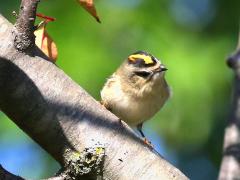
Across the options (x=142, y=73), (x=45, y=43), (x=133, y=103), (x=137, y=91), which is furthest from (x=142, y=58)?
(x=45, y=43)

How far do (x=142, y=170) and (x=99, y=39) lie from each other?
9.47ft

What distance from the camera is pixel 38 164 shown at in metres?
5.46

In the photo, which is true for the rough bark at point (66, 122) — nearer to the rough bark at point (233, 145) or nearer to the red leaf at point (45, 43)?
the rough bark at point (233, 145)

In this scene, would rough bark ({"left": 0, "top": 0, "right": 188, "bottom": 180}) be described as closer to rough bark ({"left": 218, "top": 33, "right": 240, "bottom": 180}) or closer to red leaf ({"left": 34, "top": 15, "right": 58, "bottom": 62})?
rough bark ({"left": 218, "top": 33, "right": 240, "bottom": 180})

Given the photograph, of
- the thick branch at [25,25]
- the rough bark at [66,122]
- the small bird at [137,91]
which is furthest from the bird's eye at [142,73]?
the thick branch at [25,25]

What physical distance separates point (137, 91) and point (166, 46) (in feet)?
3.21

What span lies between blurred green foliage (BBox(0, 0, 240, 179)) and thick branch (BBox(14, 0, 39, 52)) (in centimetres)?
244

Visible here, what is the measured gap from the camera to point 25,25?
2.31 meters

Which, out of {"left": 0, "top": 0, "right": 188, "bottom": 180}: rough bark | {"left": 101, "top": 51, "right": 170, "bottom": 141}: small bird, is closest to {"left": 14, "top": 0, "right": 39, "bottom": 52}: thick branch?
{"left": 0, "top": 0, "right": 188, "bottom": 180}: rough bark

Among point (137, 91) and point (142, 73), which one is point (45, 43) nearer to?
point (137, 91)

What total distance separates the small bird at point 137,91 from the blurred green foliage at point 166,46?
0.42 m

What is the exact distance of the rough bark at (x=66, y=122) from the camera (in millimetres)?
2295

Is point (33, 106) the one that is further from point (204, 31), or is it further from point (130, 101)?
point (204, 31)

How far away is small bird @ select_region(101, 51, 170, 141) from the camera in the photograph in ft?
14.0
